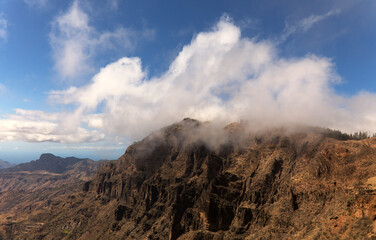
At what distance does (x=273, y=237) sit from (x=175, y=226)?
69103 mm

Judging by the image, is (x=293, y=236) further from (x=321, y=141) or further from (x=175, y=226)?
(x=175, y=226)

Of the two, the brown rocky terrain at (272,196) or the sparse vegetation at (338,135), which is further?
the sparse vegetation at (338,135)

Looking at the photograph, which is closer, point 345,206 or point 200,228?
point 345,206

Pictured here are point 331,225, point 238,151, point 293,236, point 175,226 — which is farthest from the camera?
point 238,151

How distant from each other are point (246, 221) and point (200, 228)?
31.0 meters

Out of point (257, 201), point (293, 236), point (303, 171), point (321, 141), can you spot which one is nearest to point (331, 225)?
point (293, 236)

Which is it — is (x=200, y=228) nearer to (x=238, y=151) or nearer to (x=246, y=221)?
(x=246, y=221)

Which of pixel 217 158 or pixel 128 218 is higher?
pixel 217 158

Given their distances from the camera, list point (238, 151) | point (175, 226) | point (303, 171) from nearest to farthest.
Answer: point (303, 171)
point (175, 226)
point (238, 151)

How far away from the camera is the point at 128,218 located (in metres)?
194

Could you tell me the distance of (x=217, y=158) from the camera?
627 feet

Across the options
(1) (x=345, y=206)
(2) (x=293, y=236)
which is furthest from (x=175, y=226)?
(1) (x=345, y=206)

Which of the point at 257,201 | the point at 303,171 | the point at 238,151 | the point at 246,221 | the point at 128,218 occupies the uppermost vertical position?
the point at 238,151

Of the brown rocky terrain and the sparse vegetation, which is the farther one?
the sparse vegetation
